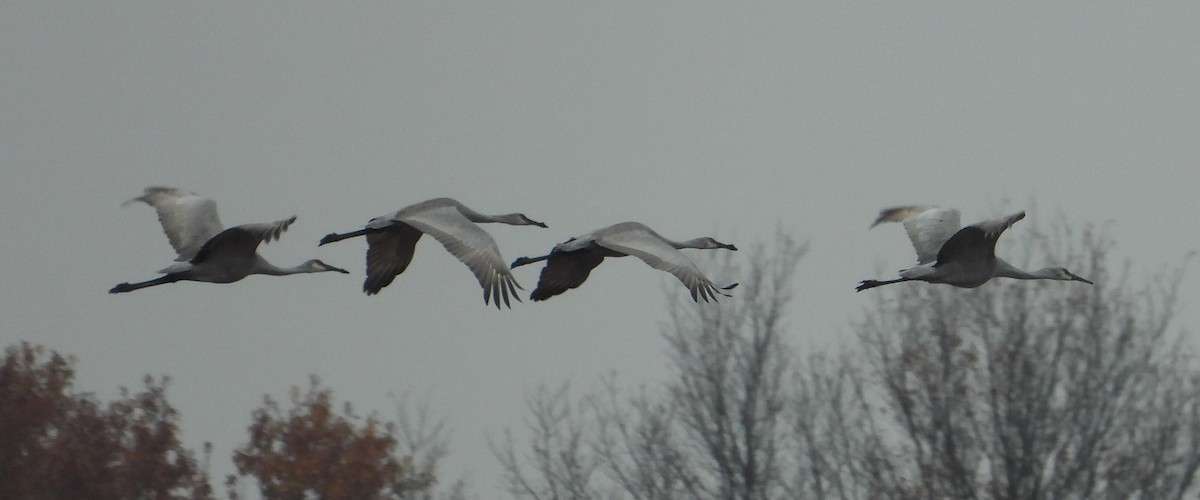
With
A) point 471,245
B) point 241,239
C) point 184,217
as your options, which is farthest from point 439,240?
point 184,217

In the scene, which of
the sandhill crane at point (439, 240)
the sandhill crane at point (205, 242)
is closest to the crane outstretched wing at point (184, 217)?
the sandhill crane at point (205, 242)

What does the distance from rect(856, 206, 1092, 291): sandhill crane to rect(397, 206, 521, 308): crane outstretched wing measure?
3408mm

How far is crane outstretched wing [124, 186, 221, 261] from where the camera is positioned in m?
25.2

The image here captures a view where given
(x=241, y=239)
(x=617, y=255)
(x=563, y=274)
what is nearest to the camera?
(x=241, y=239)

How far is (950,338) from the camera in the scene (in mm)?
35125

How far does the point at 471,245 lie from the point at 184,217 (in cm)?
314

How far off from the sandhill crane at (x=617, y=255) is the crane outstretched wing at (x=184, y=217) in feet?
10.1

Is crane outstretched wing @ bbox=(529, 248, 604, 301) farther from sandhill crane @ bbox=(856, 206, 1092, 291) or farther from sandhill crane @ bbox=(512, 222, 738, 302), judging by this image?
sandhill crane @ bbox=(856, 206, 1092, 291)

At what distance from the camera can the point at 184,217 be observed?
2547 centimetres

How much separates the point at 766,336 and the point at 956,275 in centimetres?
1264

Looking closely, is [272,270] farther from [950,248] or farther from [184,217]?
[950,248]

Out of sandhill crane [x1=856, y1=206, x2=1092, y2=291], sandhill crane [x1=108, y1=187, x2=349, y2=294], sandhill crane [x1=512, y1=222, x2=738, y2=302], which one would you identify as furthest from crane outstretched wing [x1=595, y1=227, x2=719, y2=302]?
sandhill crane [x1=108, y1=187, x2=349, y2=294]

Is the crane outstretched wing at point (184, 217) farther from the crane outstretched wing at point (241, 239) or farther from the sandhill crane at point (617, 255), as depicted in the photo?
the sandhill crane at point (617, 255)

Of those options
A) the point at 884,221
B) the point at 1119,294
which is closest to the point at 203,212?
the point at 884,221
